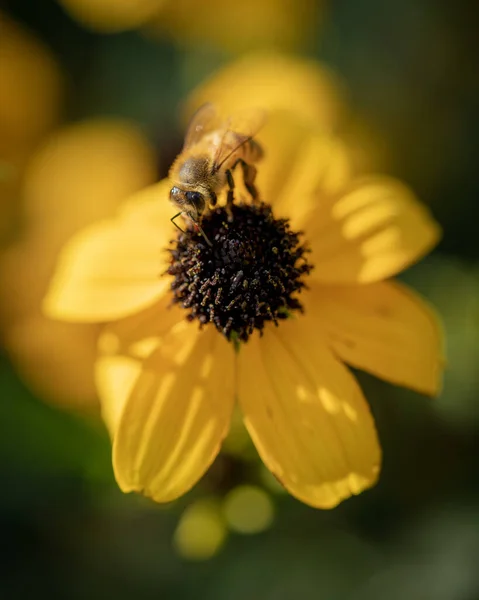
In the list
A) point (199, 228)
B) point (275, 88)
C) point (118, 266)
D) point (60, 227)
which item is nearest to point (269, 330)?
point (199, 228)

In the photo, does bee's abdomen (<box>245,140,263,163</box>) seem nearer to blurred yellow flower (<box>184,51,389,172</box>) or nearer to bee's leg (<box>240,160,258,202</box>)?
bee's leg (<box>240,160,258,202</box>)

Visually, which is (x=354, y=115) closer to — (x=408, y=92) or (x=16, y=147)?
(x=408, y=92)

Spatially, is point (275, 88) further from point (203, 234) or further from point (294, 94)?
point (203, 234)

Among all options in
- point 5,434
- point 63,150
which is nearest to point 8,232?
point 63,150

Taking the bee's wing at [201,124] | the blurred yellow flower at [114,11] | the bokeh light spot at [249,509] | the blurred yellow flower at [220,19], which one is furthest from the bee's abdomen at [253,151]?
the blurred yellow flower at [114,11]

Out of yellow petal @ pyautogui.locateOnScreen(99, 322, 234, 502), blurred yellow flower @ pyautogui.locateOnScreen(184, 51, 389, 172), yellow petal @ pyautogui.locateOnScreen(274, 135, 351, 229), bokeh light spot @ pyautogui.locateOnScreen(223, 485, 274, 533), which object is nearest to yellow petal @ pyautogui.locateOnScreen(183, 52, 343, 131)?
blurred yellow flower @ pyautogui.locateOnScreen(184, 51, 389, 172)

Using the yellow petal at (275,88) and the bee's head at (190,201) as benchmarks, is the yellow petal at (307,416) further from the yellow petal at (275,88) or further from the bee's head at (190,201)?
the yellow petal at (275,88)
